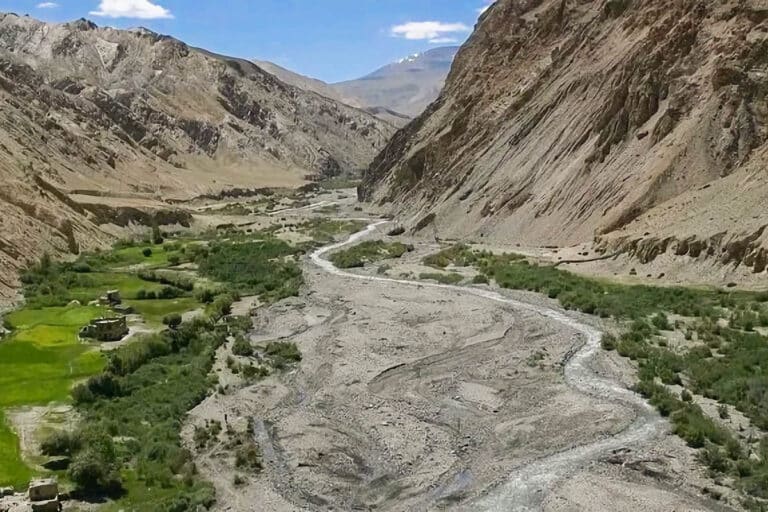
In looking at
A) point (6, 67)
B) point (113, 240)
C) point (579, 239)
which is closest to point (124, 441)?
point (579, 239)

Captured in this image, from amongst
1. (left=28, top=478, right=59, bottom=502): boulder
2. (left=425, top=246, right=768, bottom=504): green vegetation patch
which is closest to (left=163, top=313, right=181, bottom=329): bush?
(left=425, top=246, right=768, bottom=504): green vegetation patch

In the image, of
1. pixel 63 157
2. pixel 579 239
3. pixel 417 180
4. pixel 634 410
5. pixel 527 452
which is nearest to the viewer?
pixel 527 452

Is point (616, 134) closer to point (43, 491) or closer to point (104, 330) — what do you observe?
point (104, 330)

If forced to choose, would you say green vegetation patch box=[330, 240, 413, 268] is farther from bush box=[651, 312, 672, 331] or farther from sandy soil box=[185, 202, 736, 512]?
bush box=[651, 312, 672, 331]

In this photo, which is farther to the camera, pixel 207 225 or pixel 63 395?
pixel 207 225

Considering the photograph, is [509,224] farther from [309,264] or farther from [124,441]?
[124,441]

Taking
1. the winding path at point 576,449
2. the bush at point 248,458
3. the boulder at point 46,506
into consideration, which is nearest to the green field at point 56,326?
the boulder at point 46,506
